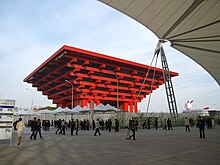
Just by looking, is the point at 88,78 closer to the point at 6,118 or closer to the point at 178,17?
the point at 178,17

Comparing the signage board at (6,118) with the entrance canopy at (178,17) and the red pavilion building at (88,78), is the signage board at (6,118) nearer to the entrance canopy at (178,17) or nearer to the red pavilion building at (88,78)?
the entrance canopy at (178,17)

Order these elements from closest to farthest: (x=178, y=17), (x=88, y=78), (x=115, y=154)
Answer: (x=115, y=154) → (x=178, y=17) → (x=88, y=78)

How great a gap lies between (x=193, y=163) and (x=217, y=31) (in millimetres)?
11380

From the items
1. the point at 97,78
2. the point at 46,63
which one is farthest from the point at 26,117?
the point at 97,78

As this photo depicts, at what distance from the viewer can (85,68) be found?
48.9 metres

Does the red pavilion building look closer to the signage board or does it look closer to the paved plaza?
the signage board

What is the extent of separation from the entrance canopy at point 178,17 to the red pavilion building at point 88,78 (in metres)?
27.4

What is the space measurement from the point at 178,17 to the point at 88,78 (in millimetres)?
40348

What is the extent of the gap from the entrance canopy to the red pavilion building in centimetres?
2739

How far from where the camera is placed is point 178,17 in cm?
1316

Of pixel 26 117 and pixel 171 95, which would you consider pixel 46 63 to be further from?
pixel 171 95

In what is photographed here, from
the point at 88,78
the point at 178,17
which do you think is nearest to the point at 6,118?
the point at 178,17

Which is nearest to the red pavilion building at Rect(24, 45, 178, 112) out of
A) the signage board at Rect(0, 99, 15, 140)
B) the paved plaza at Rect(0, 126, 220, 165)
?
the signage board at Rect(0, 99, 15, 140)

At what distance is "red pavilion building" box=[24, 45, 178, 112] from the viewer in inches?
1897
